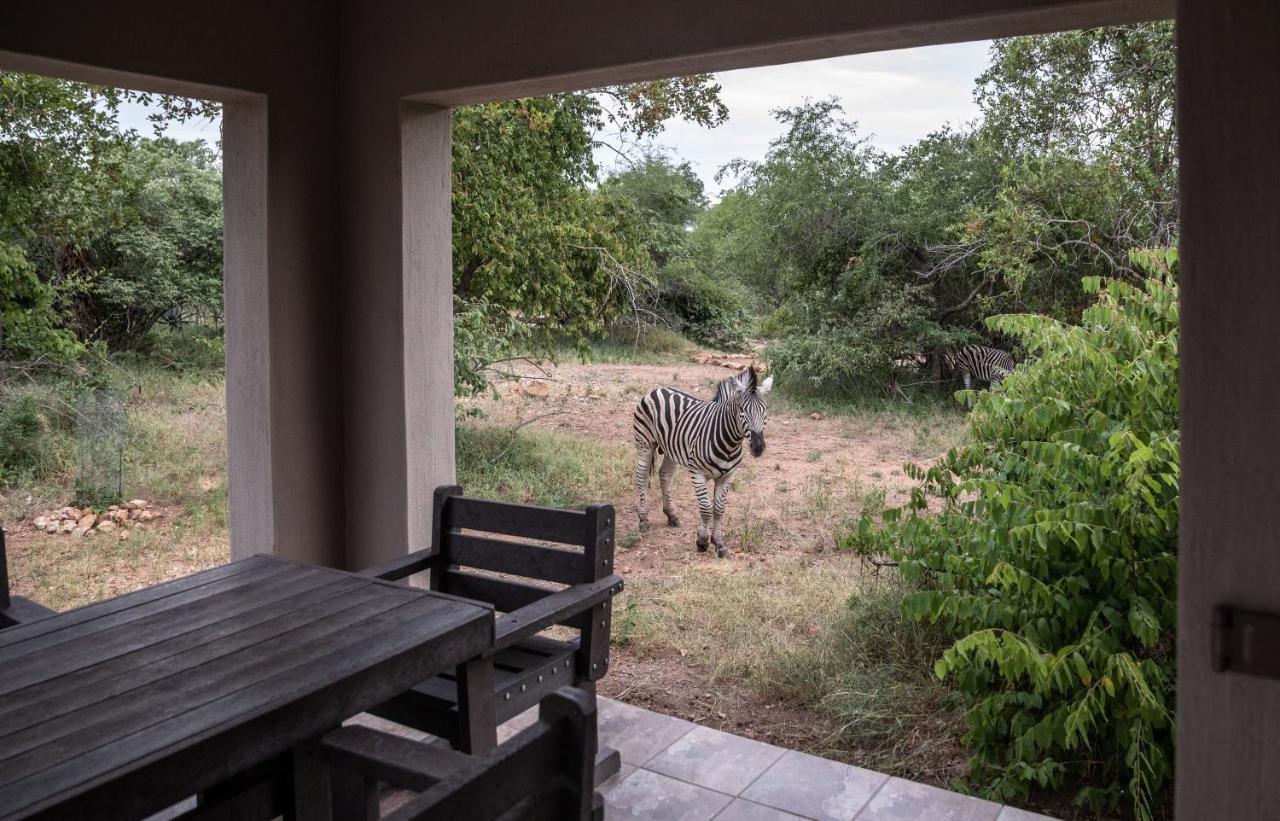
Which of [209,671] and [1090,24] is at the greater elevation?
[1090,24]

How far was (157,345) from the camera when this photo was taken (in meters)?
8.25

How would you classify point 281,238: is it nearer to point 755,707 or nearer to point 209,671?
point 209,671

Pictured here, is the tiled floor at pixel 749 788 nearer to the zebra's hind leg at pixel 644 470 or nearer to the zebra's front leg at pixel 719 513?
the zebra's front leg at pixel 719 513

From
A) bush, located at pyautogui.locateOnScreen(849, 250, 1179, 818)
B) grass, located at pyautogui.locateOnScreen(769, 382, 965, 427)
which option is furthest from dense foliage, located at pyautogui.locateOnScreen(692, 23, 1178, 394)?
bush, located at pyautogui.locateOnScreen(849, 250, 1179, 818)

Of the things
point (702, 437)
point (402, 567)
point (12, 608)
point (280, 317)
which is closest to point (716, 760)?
point (402, 567)

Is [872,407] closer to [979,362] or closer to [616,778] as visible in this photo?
[979,362]

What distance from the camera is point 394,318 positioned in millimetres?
3109

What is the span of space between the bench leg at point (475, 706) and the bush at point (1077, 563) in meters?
1.46

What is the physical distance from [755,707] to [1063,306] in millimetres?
4509

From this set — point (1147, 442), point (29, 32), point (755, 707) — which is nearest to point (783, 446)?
point (755, 707)

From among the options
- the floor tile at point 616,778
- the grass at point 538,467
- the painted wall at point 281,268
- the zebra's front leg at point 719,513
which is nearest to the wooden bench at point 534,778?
the floor tile at point 616,778

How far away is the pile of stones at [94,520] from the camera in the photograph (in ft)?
20.0

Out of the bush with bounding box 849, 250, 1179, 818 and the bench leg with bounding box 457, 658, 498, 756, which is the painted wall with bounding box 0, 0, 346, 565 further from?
the bush with bounding box 849, 250, 1179, 818

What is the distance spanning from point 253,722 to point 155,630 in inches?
19.7
